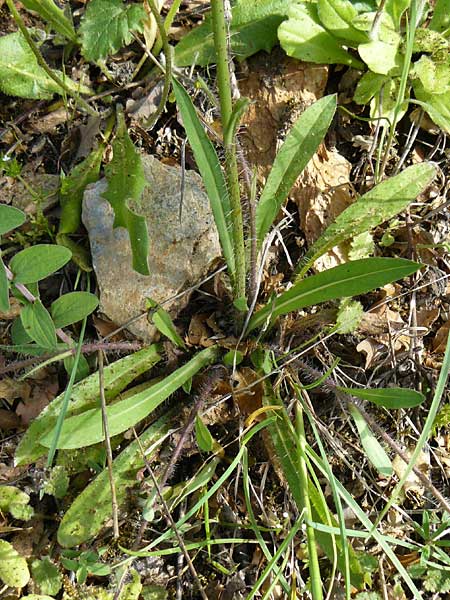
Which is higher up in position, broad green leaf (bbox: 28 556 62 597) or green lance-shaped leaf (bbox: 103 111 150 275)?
green lance-shaped leaf (bbox: 103 111 150 275)

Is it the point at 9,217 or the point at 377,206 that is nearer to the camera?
the point at 9,217

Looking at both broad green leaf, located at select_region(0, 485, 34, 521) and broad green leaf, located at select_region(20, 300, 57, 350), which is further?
broad green leaf, located at select_region(0, 485, 34, 521)

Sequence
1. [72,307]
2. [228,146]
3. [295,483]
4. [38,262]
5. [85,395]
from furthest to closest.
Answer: [85,395], [295,483], [72,307], [38,262], [228,146]

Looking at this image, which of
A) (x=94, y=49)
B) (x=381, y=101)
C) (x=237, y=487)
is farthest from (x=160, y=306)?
(x=381, y=101)

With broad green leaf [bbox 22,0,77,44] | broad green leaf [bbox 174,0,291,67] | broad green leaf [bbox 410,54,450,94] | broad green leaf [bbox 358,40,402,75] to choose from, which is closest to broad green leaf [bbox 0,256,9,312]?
broad green leaf [bbox 22,0,77,44]

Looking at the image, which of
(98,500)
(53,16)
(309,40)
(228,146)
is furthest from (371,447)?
(53,16)

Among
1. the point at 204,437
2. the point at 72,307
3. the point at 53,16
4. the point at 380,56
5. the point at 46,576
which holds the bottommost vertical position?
the point at 46,576

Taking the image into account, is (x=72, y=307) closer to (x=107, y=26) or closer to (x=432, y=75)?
(x=107, y=26)

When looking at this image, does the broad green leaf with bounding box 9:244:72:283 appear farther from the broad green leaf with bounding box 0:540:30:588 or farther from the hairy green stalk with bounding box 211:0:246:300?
the broad green leaf with bounding box 0:540:30:588
